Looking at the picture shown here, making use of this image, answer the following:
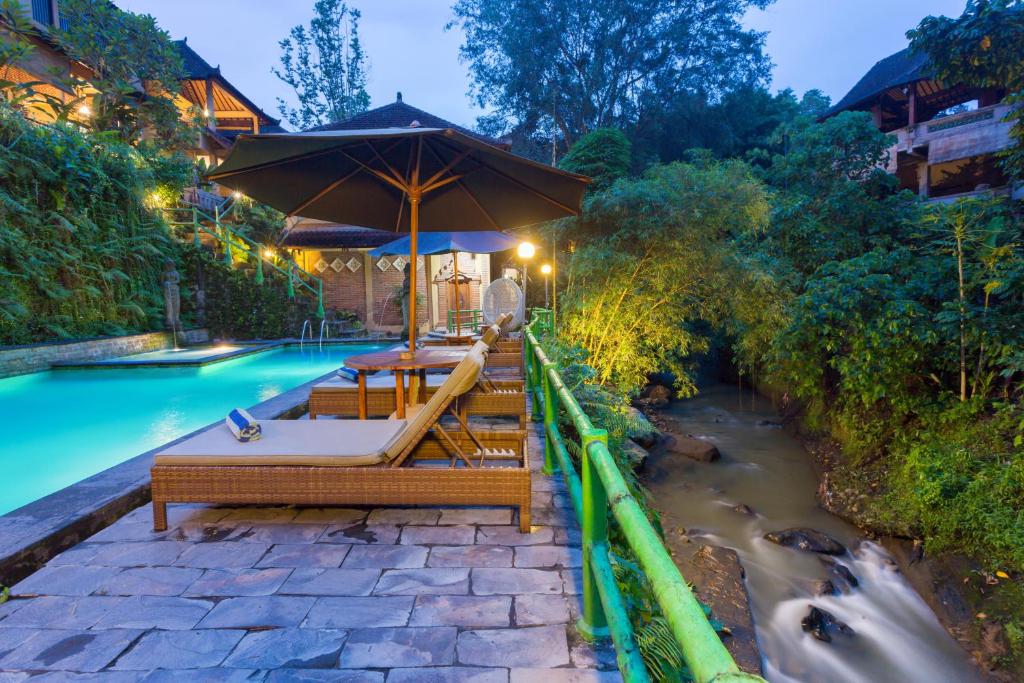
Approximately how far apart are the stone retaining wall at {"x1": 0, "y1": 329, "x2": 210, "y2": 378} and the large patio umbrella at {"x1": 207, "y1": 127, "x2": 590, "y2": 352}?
798 centimetres

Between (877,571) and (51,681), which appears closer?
(51,681)

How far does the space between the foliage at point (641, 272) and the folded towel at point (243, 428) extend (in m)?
6.26

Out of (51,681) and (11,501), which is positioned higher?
(51,681)

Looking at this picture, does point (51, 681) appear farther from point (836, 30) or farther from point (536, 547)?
point (836, 30)

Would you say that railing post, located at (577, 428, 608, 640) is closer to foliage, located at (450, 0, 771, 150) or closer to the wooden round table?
the wooden round table

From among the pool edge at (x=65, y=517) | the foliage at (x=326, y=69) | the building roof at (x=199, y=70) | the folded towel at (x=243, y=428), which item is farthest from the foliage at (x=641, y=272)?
the foliage at (x=326, y=69)

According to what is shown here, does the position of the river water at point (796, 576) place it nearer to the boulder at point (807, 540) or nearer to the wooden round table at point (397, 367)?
the boulder at point (807, 540)

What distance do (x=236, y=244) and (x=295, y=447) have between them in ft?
47.6

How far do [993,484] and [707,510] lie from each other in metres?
3.28

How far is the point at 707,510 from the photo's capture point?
7.73 metres

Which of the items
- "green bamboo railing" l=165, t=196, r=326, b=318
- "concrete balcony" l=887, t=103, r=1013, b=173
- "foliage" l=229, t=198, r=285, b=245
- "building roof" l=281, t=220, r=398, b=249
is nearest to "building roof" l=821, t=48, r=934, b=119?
"concrete balcony" l=887, t=103, r=1013, b=173

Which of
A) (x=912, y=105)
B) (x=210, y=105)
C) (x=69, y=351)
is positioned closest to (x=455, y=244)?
(x=69, y=351)

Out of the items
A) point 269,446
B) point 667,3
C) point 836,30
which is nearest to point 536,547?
point 269,446

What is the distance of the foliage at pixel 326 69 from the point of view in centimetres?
3008
